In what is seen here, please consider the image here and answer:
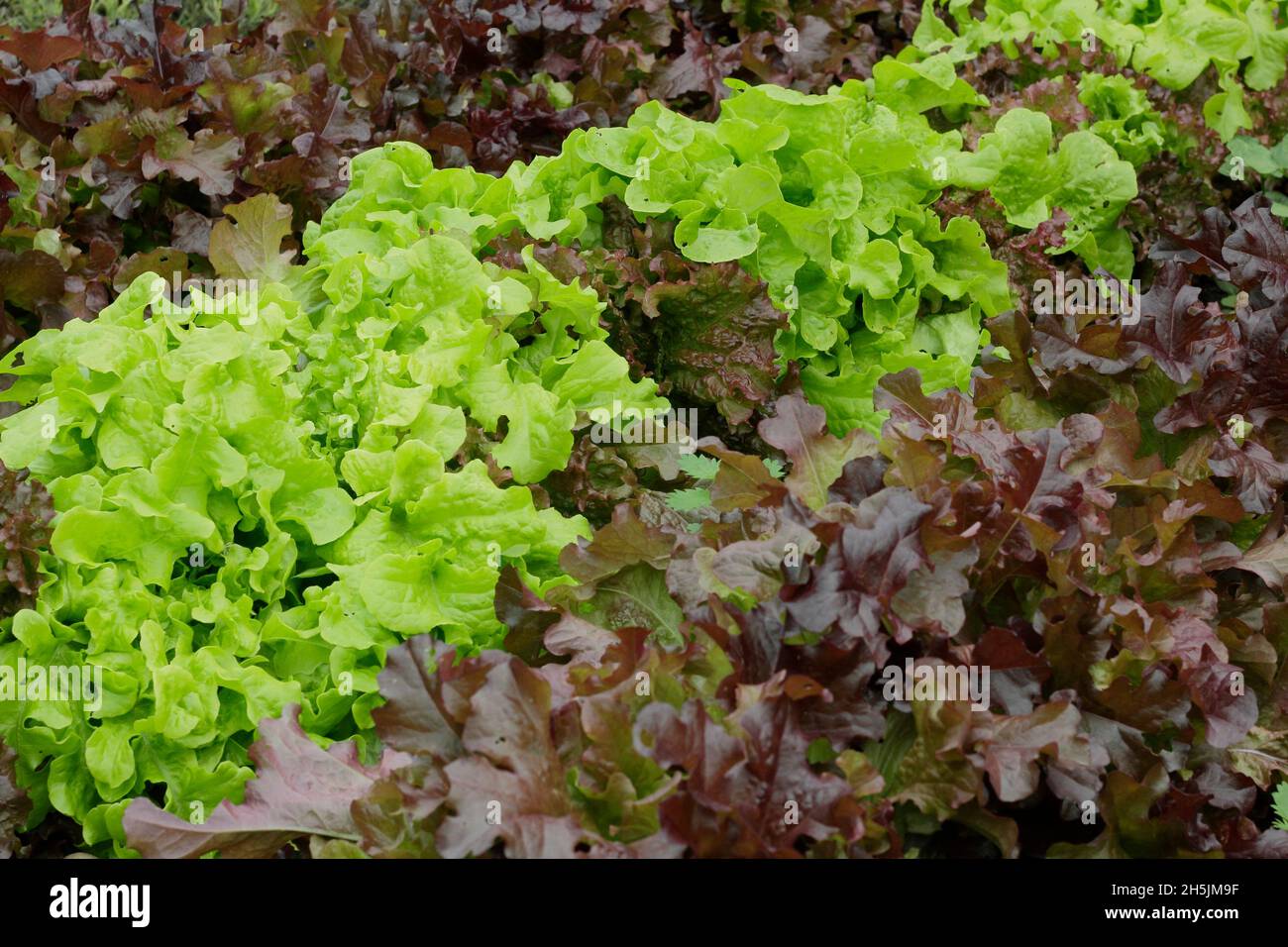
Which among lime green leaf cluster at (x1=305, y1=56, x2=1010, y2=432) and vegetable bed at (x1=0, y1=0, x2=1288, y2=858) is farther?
lime green leaf cluster at (x1=305, y1=56, x2=1010, y2=432)

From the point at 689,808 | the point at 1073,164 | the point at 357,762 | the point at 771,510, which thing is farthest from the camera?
the point at 1073,164

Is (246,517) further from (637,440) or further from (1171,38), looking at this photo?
(1171,38)

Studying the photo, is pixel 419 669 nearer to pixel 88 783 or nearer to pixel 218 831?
pixel 218 831

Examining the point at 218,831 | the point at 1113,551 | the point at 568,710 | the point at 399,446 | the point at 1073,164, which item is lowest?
the point at 218,831

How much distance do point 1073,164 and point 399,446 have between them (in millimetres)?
2259

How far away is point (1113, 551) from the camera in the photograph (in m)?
2.23

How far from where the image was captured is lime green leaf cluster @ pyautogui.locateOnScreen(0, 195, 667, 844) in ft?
7.50

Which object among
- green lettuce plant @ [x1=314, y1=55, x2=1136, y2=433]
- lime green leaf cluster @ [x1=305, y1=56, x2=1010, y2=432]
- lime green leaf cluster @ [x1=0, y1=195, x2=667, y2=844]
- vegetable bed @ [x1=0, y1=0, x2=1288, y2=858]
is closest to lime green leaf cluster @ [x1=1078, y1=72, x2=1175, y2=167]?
vegetable bed @ [x1=0, y1=0, x2=1288, y2=858]

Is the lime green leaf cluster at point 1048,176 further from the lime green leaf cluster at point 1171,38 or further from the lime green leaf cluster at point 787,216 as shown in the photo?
the lime green leaf cluster at point 1171,38

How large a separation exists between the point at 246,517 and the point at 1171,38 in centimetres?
333

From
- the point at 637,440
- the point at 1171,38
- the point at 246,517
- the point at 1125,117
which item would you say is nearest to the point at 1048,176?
the point at 1125,117

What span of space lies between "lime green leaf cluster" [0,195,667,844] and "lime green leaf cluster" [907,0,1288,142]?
214 cm

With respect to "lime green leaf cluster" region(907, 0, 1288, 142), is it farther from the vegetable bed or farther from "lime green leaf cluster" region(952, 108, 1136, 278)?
"lime green leaf cluster" region(952, 108, 1136, 278)

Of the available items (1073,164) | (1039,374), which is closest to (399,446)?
(1039,374)
